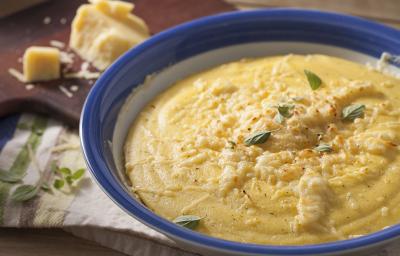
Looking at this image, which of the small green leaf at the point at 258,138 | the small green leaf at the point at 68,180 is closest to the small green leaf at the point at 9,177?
the small green leaf at the point at 68,180

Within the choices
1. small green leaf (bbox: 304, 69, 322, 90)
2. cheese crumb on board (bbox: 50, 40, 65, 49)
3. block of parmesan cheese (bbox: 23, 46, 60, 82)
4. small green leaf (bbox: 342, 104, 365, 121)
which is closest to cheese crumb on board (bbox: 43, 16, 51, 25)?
cheese crumb on board (bbox: 50, 40, 65, 49)

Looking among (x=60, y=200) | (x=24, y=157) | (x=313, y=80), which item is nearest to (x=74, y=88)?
(x=24, y=157)

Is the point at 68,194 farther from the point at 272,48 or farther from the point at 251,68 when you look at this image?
the point at 272,48

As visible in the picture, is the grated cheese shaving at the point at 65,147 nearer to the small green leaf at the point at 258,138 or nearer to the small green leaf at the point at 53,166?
the small green leaf at the point at 53,166

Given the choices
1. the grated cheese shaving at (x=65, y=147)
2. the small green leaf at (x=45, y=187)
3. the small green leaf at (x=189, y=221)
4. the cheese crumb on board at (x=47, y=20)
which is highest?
the cheese crumb on board at (x=47, y=20)

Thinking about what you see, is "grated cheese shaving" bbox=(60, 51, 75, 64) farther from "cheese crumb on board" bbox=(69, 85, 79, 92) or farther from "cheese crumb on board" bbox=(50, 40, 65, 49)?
"cheese crumb on board" bbox=(69, 85, 79, 92)

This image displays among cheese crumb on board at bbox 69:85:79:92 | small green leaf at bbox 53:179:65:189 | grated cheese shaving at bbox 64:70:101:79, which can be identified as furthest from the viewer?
grated cheese shaving at bbox 64:70:101:79
